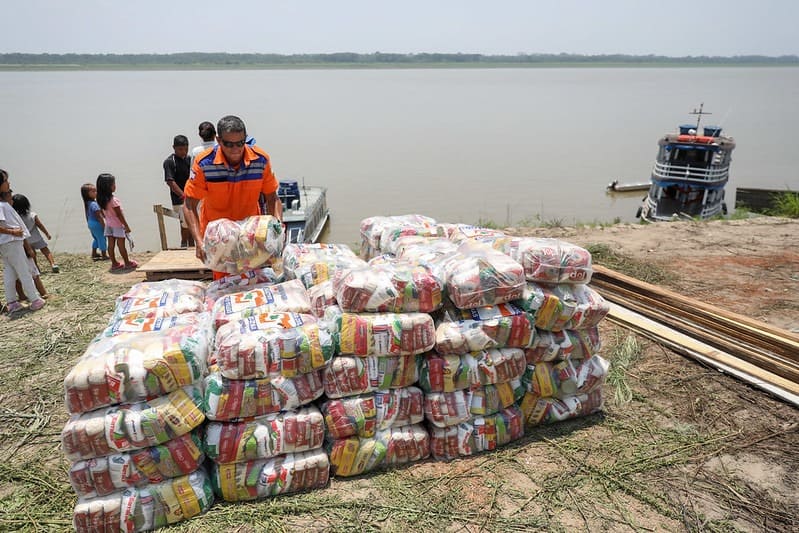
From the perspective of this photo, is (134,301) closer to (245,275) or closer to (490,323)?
(245,275)

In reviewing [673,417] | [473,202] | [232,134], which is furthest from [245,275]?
[473,202]

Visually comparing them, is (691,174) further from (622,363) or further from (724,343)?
(622,363)

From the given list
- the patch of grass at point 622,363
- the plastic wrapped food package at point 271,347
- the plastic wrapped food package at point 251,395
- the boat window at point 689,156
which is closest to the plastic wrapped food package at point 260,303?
the plastic wrapped food package at point 271,347

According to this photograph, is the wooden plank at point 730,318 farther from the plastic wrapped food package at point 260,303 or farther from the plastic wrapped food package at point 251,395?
the plastic wrapped food package at point 251,395

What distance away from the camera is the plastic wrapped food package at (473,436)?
329cm

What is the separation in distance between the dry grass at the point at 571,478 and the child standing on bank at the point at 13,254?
166cm

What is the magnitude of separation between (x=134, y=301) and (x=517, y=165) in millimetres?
17814

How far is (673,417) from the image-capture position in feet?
12.2

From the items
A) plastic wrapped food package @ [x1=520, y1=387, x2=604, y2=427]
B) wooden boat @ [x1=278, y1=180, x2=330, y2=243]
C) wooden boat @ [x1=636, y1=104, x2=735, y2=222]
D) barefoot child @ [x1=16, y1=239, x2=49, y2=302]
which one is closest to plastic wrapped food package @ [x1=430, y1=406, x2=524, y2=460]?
plastic wrapped food package @ [x1=520, y1=387, x2=604, y2=427]

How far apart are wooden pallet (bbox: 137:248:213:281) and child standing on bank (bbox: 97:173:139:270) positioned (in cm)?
123

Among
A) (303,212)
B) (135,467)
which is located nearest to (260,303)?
(135,467)

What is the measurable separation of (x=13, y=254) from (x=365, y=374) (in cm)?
453

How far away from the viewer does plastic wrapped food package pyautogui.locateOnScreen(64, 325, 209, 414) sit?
8.23 ft

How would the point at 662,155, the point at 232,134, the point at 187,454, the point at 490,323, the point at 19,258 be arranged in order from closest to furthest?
the point at 187,454 < the point at 490,323 < the point at 232,134 < the point at 19,258 < the point at 662,155
